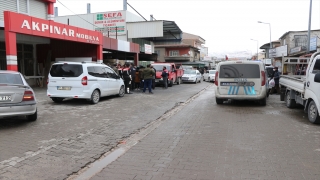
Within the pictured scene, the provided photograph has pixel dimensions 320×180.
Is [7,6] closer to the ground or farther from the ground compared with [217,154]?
farther from the ground

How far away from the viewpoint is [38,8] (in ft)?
57.8

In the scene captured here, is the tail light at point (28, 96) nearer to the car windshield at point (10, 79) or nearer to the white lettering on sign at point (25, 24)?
the car windshield at point (10, 79)

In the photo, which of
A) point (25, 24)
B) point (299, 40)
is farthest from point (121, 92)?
point (299, 40)

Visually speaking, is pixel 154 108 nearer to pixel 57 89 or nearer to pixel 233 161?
pixel 57 89

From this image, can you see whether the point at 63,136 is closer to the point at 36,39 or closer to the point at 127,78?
the point at 127,78

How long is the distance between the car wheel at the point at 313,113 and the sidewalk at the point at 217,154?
689 mm

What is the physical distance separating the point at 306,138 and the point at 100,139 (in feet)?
15.4

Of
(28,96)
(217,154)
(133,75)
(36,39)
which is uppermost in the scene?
(36,39)

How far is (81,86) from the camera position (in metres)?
10.9

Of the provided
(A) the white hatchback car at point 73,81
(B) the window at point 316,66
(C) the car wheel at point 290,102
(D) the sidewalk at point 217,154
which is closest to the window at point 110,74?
(A) the white hatchback car at point 73,81

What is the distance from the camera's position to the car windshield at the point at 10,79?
293 inches

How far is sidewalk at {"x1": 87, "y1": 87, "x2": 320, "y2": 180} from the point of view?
4312mm

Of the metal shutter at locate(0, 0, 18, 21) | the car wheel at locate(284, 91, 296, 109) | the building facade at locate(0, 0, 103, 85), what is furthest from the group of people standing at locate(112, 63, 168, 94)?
the car wheel at locate(284, 91, 296, 109)

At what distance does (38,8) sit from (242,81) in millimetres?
13591
